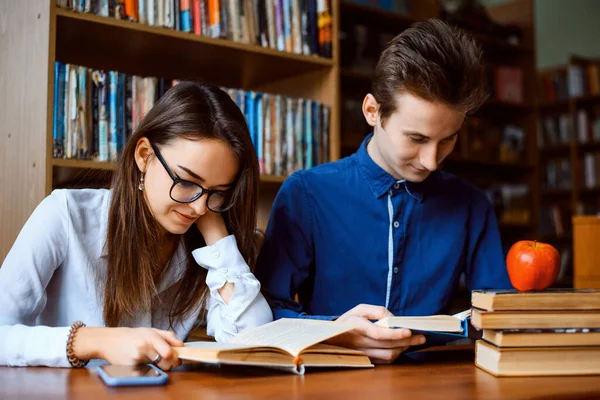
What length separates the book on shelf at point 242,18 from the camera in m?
1.96

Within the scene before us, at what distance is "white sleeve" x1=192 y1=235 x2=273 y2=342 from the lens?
1.28 meters

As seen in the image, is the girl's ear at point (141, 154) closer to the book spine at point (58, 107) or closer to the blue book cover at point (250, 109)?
the book spine at point (58, 107)

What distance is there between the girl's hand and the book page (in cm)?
11

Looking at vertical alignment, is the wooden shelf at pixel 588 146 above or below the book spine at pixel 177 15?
below

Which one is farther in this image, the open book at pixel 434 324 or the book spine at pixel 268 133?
the book spine at pixel 268 133

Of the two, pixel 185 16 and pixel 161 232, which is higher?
pixel 185 16

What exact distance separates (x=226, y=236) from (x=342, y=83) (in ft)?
8.51

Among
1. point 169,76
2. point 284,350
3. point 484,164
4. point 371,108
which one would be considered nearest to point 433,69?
point 371,108

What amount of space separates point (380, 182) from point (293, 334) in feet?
1.99

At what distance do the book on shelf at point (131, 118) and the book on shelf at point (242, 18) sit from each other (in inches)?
6.7

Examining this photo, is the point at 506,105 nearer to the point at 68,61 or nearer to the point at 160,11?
the point at 160,11

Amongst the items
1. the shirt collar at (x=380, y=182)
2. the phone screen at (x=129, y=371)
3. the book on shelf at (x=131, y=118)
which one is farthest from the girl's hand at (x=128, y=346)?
the book on shelf at (x=131, y=118)

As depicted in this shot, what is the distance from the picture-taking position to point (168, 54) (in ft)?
7.25

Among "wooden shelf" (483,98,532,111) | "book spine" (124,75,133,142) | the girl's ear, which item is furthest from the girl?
"wooden shelf" (483,98,532,111)
